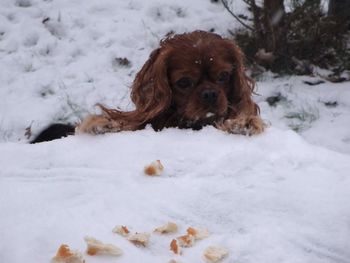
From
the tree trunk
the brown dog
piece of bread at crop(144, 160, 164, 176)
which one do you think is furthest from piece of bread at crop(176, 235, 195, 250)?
the tree trunk

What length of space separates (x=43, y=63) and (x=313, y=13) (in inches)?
110

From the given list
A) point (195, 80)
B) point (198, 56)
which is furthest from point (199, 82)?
point (198, 56)

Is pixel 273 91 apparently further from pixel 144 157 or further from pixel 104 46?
pixel 144 157

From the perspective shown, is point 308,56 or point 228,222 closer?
point 228,222

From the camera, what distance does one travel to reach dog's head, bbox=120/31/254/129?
2.99 m

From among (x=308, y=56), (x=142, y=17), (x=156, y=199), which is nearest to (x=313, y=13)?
(x=308, y=56)

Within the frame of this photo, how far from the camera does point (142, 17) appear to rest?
19.8ft

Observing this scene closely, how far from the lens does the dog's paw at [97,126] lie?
264cm

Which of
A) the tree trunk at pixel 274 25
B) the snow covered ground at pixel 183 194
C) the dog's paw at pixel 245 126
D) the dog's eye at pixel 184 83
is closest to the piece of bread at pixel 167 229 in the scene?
the snow covered ground at pixel 183 194

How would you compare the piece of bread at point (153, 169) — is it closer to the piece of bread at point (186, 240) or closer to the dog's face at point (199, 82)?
the piece of bread at point (186, 240)

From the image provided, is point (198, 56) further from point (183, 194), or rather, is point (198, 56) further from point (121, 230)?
point (121, 230)

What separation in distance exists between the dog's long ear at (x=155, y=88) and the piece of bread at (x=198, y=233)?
1432mm

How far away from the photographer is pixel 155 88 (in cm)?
319

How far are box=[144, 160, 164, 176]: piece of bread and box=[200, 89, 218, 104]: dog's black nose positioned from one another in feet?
2.69
